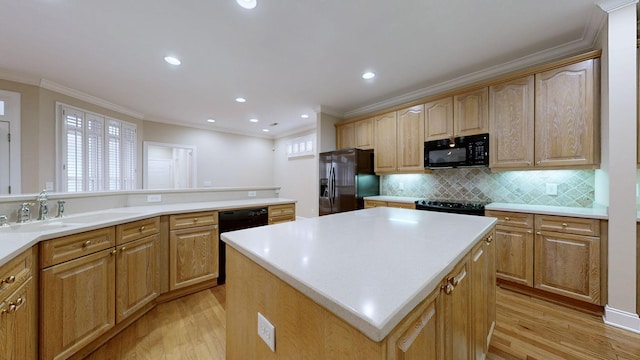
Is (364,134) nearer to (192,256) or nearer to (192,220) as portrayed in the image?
(192,220)

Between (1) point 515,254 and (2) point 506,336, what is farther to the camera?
(1) point 515,254

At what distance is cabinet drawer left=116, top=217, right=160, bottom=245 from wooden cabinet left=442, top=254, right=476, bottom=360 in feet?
7.48

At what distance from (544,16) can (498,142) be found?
4.06ft

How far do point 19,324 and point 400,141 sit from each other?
159 inches

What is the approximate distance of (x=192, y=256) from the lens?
245cm

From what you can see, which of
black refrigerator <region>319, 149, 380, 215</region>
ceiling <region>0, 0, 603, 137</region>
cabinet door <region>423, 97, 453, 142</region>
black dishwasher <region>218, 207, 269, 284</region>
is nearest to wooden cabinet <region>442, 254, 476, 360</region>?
ceiling <region>0, 0, 603, 137</region>

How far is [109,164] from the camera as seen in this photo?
4.25m

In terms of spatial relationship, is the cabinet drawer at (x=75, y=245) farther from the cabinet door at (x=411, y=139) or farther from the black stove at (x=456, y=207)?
the cabinet door at (x=411, y=139)

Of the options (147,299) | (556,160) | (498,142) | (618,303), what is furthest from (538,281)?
(147,299)

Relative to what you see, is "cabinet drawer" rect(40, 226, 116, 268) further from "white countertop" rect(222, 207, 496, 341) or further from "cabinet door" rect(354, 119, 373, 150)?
"cabinet door" rect(354, 119, 373, 150)

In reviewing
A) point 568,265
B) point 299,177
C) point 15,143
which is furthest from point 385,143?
point 15,143

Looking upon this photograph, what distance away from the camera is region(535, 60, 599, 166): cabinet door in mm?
2186

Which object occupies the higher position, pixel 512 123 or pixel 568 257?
pixel 512 123

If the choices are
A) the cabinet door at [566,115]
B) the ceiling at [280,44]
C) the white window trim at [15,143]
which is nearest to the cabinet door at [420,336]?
the ceiling at [280,44]
